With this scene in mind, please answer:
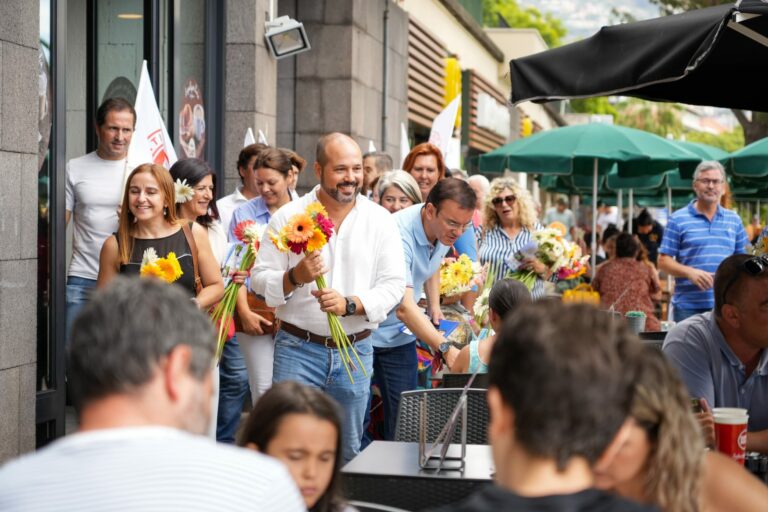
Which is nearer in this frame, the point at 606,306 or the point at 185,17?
the point at 185,17

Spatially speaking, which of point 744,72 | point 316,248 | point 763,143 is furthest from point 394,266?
point 763,143

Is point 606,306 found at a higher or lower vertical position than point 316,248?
lower

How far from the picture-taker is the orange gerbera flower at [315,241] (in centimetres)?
553

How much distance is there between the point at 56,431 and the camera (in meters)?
7.29

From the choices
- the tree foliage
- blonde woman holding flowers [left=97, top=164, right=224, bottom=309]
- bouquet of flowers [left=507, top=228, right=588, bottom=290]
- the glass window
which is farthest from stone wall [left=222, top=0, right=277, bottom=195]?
the tree foliage

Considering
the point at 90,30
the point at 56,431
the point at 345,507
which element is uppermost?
the point at 90,30

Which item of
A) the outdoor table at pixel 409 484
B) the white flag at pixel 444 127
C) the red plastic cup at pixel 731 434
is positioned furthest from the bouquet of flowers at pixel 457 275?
the white flag at pixel 444 127

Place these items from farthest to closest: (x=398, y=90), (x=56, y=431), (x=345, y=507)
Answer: (x=398, y=90), (x=56, y=431), (x=345, y=507)

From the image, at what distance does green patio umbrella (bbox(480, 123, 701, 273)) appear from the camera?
14.0 meters

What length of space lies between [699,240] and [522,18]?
237ft

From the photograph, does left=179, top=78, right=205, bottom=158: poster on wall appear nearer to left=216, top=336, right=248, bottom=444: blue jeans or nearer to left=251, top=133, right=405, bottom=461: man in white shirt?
left=216, top=336, right=248, bottom=444: blue jeans

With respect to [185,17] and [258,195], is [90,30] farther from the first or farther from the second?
[258,195]

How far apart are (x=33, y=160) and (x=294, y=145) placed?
750cm

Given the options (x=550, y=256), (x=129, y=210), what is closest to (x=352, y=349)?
(x=129, y=210)
